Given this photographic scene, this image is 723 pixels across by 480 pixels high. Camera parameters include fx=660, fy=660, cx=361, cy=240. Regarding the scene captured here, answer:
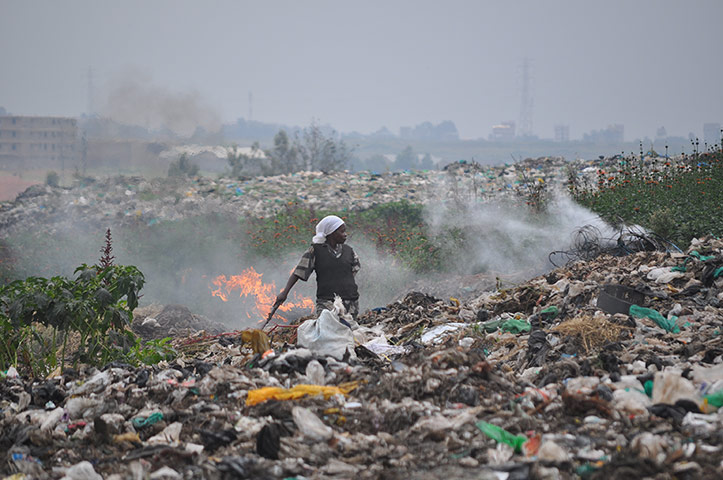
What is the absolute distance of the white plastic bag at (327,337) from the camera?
4738 millimetres

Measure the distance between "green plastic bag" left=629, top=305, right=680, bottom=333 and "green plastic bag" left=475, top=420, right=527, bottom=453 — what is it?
2.58m

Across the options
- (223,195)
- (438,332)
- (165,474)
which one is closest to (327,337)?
(438,332)

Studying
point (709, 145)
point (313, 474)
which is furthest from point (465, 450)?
point (709, 145)

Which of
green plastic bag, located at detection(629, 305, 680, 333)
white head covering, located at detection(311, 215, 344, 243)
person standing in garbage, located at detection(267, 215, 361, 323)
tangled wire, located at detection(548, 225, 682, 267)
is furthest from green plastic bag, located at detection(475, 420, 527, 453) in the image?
tangled wire, located at detection(548, 225, 682, 267)

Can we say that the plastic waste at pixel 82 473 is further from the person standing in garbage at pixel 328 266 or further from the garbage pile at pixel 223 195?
the garbage pile at pixel 223 195

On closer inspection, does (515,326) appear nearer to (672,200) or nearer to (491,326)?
(491,326)

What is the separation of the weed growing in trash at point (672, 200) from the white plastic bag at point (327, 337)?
17.5 feet

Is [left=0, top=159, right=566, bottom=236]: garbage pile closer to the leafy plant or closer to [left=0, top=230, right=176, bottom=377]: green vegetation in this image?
the leafy plant

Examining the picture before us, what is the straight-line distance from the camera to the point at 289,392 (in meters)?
3.91

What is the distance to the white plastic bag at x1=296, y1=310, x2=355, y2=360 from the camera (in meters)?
4.74

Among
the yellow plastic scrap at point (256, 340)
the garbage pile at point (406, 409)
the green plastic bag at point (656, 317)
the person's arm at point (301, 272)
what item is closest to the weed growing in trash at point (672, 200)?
the garbage pile at point (406, 409)

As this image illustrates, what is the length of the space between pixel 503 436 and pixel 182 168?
16.4 m

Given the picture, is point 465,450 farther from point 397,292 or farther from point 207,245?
point 207,245

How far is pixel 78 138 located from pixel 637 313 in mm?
15941
